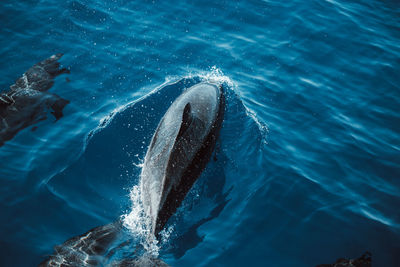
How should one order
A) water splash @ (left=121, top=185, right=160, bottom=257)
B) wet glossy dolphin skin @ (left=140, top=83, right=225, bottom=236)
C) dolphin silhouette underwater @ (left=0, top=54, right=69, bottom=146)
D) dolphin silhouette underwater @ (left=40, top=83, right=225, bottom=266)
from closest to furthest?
1. dolphin silhouette underwater @ (left=40, top=83, right=225, bottom=266)
2. water splash @ (left=121, top=185, right=160, bottom=257)
3. wet glossy dolphin skin @ (left=140, top=83, right=225, bottom=236)
4. dolphin silhouette underwater @ (left=0, top=54, right=69, bottom=146)

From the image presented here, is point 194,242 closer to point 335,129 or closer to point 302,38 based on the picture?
point 335,129

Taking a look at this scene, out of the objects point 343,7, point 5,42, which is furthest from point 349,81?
point 5,42

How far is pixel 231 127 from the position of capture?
10.6 metres

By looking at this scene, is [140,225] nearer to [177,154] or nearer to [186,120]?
[177,154]

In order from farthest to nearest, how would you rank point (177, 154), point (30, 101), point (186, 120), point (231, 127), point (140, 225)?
1. point (30, 101)
2. point (231, 127)
3. point (186, 120)
4. point (177, 154)
5. point (140, 225)

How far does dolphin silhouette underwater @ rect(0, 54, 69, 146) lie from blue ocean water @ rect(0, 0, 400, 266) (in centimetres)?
31

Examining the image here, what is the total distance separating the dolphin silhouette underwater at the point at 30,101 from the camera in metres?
10.1

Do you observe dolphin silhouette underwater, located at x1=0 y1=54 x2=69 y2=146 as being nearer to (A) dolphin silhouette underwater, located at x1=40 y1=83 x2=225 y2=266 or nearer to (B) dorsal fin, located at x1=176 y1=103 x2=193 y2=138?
(A) dolphin silhouette underwater, located at x1=40 y1=83 x2=225 y2=266

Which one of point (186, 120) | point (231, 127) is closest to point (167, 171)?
point (186, 120)

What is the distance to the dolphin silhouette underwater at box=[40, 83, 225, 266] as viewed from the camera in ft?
23.2

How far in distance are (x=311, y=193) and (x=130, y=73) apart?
24.7ft

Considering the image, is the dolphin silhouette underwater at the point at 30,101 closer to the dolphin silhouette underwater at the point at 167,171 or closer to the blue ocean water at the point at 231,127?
the blue ocean water at the point at 231,127

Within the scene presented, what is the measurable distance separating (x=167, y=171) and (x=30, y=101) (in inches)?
233

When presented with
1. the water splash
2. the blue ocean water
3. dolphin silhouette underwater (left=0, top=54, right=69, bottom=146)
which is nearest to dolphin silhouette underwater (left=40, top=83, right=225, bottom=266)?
the water splash
